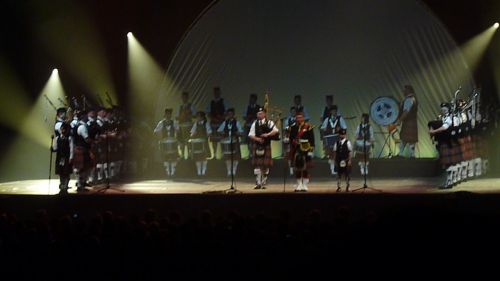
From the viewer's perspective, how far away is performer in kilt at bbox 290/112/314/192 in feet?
36.4

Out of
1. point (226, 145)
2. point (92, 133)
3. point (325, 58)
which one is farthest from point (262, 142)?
point (325, 58)

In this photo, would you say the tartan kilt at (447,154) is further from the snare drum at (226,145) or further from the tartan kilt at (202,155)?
the tartan kilt at (202,155)

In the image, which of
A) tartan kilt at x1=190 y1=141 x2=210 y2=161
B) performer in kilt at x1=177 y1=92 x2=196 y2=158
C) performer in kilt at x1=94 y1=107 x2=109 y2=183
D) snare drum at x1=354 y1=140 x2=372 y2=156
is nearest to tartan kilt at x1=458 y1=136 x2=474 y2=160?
snare drum at x1=354 y1=140 x2=372 y2=156

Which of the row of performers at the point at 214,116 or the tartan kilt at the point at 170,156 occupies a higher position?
the row of performers at the point at 214,116

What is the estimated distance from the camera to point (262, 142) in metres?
11.8

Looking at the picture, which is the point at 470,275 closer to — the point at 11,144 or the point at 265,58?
the point at 265,58

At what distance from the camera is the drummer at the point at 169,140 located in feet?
48.2

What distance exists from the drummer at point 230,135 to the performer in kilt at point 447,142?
4.57m

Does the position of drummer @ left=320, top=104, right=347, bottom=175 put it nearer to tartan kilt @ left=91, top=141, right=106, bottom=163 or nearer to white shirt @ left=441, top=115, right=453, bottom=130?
white shirt @ left=441, top=115, right=453, bottom=130

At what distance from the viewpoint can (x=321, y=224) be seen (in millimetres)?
4957

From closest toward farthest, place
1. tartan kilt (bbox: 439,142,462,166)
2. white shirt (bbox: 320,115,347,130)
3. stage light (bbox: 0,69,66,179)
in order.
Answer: tartan kilt (bbox: 439,142,462,166)
white shirt (bbox: 320,115,347,130)
stage light (bbox: 0,69,66,179)

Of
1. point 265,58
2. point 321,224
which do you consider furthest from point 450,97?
point 321,224

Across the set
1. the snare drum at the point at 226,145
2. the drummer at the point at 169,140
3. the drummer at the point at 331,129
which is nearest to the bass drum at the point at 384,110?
the drummer at the point at 331,129

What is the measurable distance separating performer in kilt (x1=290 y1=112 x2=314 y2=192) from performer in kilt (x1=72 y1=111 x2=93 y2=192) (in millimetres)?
4161
